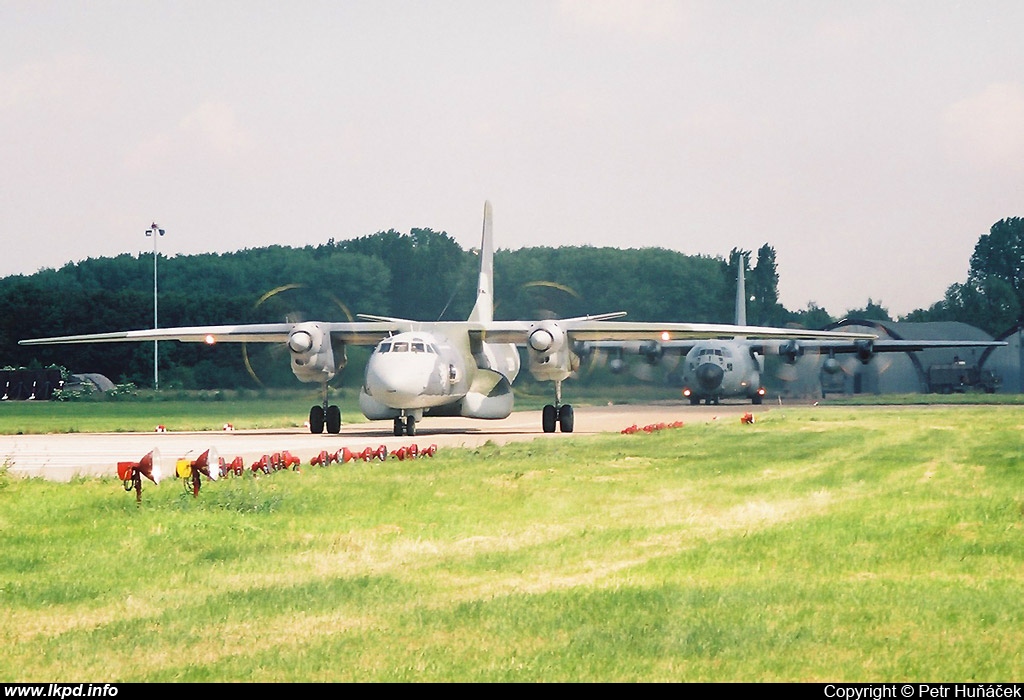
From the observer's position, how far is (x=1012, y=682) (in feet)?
21.4

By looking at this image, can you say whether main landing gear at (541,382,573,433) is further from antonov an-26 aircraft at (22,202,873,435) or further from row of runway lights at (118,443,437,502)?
row of runway lights at (118,443,437,502)

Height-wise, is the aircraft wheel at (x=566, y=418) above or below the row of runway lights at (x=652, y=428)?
above

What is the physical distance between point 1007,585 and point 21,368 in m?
66.0

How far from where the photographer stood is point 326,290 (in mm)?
58188

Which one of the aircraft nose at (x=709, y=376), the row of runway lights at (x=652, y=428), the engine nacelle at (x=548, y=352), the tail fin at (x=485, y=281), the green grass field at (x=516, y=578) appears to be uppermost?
→ the tail fin at (x=485, y=281)

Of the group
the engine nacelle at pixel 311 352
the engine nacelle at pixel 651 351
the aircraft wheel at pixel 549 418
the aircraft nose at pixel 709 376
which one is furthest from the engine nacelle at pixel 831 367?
the engine nacelle at pixel 311 352

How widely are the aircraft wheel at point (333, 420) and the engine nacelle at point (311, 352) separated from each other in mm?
1029

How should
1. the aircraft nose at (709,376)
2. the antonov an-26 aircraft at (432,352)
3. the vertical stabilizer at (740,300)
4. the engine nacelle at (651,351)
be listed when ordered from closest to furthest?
1. the antonov an-26 aircraft at (432,352)
2. the aircraft nose at (709,376)
3. the engine nacelle at (651,351)
4. the vertical stabilizer at (740,300)

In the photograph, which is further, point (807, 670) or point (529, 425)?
point (529, 425)

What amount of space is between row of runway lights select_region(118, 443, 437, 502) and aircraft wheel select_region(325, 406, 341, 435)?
1172 centimetres

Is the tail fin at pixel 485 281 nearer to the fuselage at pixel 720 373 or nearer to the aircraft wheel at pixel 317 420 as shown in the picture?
the aircraft wheel at pixel 317 420

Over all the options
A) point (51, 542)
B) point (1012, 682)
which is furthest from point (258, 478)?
point (1012, 682)

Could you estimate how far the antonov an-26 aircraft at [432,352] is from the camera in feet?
99.5

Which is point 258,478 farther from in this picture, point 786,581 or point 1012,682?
point 1012,682
